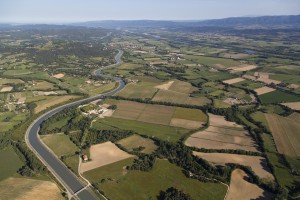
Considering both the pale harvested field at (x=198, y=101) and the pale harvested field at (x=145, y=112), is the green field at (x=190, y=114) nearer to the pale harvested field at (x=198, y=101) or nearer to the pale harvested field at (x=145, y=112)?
the pale harvested field at (x=145, y=112)

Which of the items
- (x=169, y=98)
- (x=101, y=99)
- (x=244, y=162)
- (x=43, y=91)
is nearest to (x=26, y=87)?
(x=43, y=91)

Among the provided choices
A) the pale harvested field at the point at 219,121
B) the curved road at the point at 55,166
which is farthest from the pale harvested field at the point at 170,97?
the curved road at the point at 55,166

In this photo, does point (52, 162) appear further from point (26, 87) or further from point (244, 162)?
point (26, 87)

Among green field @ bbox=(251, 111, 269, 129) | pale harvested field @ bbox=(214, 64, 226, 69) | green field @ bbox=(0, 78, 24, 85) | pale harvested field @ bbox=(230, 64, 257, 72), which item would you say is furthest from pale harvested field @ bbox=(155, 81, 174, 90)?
green field @ bbox=(0, 78, 24, 85)

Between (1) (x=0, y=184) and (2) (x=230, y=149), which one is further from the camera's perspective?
(2) (x=230, y=149)

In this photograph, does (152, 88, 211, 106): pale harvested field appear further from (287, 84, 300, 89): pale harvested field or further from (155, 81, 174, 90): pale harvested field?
(287, 84, 300, 89): pale harvested field

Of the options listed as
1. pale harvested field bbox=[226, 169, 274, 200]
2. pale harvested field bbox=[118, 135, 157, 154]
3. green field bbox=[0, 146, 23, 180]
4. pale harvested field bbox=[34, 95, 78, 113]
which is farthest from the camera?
pale harvested field bbox=[34, 95, 78, 113]

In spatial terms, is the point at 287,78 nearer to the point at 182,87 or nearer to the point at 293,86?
the point at 293,86
